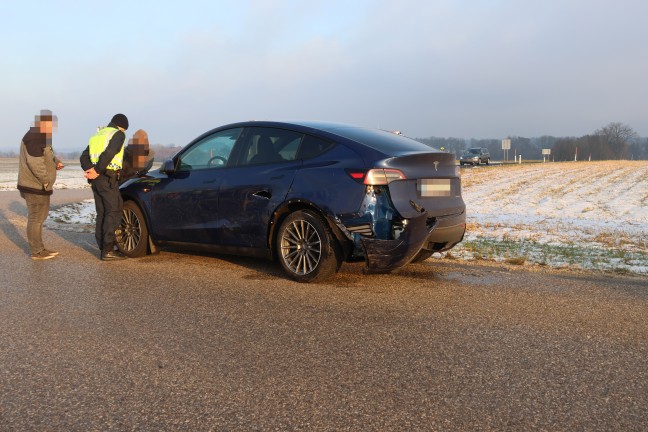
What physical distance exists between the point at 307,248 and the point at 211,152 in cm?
183

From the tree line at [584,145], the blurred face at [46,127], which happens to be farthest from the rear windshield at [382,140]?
the tree line at [584,145]

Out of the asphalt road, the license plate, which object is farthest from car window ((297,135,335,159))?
the asphalt road

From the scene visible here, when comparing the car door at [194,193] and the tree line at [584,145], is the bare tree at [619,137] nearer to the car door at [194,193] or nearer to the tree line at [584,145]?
the tree line at [584,145]

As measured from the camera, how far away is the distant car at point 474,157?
51.8 m

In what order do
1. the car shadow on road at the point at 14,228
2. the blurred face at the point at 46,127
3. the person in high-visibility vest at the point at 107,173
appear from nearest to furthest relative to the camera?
the person in high-visibility vest at the point at 107,173 → the blurred face at the point at 46,127 → the car shadow on road at the point at 14,228

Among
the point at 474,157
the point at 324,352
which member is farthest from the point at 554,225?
the point at 474,157

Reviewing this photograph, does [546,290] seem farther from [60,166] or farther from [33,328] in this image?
[60,166]

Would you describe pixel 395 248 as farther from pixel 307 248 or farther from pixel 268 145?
pixel 268 145

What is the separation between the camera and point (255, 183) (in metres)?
5.84

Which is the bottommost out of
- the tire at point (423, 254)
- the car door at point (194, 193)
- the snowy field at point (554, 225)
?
the snowy field at point (554, 225)

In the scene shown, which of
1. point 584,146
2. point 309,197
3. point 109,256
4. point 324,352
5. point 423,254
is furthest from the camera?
point 584,146

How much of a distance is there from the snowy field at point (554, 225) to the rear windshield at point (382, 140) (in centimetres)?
196

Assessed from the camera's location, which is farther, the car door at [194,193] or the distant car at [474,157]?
the distant car at [474,157]

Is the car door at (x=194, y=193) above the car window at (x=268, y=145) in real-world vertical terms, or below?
below
